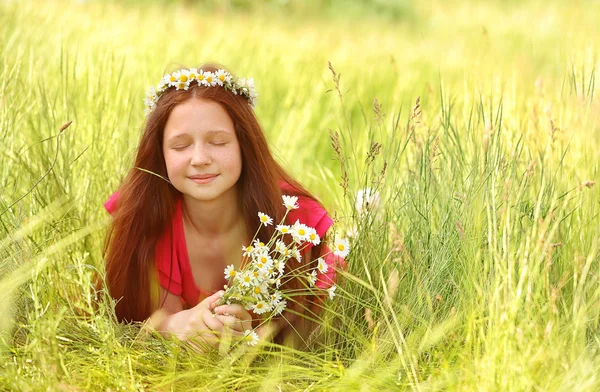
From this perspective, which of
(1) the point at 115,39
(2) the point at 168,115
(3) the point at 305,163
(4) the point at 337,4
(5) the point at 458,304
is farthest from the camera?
(4) the point at 337,4

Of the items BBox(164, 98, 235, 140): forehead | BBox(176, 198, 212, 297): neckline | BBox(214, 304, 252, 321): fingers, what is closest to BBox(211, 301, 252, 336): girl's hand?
BBox(214, 304, 252, 321): fingers

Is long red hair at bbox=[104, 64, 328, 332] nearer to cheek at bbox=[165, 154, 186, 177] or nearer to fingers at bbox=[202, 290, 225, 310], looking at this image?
cheek at bbox=[165, 154, 186, 177]

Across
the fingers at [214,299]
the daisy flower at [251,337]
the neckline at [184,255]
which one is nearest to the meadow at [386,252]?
the daisy flower at [251,337]

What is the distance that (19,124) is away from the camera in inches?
112

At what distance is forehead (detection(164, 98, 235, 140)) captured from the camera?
2295 mm

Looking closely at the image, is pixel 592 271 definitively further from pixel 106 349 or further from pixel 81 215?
pixel 81 215

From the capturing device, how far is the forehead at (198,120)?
2295 millimetres

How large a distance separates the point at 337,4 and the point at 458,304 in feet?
31.2

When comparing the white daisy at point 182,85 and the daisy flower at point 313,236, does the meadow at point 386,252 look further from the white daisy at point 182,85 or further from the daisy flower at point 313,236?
the white daisy at point 182,85

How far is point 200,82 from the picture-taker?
93.7 inches

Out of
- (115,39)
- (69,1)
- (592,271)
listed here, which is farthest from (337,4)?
(592,271)

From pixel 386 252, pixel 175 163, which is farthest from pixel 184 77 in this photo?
pixel 386 252

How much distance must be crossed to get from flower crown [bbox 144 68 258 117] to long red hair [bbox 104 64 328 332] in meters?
0.02

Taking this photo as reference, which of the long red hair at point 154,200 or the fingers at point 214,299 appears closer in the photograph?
→ the fingers at point 214,299
